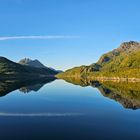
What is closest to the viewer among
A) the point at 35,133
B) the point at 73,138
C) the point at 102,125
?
the point at 73,138

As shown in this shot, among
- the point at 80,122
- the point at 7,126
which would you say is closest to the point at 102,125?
the point at 80,122

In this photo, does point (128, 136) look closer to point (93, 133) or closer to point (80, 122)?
point (93, 133)

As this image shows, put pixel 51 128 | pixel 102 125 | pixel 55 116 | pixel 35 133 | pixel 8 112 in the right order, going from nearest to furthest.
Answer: pixel 35 133
pixel 51 128
pixel 102 125
pixel 55 116
pixel 8 112

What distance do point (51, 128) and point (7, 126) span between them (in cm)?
853

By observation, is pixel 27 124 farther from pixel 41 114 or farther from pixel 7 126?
pixel 41 114

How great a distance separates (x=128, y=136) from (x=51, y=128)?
46.5ft

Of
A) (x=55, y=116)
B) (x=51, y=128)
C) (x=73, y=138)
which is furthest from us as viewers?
(x=55, y=116)

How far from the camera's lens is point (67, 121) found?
2398 inches

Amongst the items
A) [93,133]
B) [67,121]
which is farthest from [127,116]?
Result: [93,133]

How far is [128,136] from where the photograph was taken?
155ft

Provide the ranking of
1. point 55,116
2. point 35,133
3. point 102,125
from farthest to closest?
1. point 55,116
2. point 102,125
3. point 35,133

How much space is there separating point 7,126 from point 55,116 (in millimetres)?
15705

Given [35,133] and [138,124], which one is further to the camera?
[138,124]

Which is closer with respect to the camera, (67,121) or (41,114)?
(67,121)
